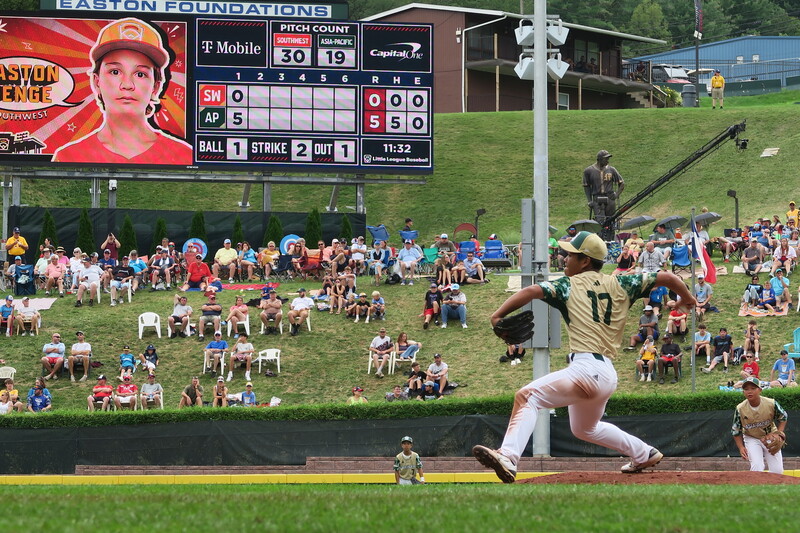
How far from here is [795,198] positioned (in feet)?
144

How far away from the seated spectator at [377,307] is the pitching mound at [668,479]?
19324 mm

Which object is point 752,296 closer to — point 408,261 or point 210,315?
point 408,261

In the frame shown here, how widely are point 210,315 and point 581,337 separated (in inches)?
812

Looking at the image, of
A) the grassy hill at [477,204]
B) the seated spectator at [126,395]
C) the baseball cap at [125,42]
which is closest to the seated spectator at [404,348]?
the grassy hill at [477,204]

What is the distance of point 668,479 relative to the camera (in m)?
10.5

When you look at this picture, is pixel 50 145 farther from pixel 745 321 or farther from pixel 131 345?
pixel 745 321

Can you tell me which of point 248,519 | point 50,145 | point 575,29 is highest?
point 575,29

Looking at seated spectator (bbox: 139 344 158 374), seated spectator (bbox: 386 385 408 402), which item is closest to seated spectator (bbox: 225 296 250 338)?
seated spectator (bbox: 139 344 158 374)

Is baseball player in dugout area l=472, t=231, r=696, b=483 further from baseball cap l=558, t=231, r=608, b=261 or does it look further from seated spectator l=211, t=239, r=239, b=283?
seated spectator l=211, t=239, r=239, b=283

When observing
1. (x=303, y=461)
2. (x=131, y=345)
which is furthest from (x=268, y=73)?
(x=303, y=461)

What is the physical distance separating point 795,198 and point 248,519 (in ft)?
133

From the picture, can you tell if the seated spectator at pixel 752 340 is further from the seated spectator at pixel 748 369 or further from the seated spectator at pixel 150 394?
the seated spectator at pixel 150 394

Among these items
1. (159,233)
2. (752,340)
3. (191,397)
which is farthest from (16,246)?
(752,340)

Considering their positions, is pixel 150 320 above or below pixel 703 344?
above
